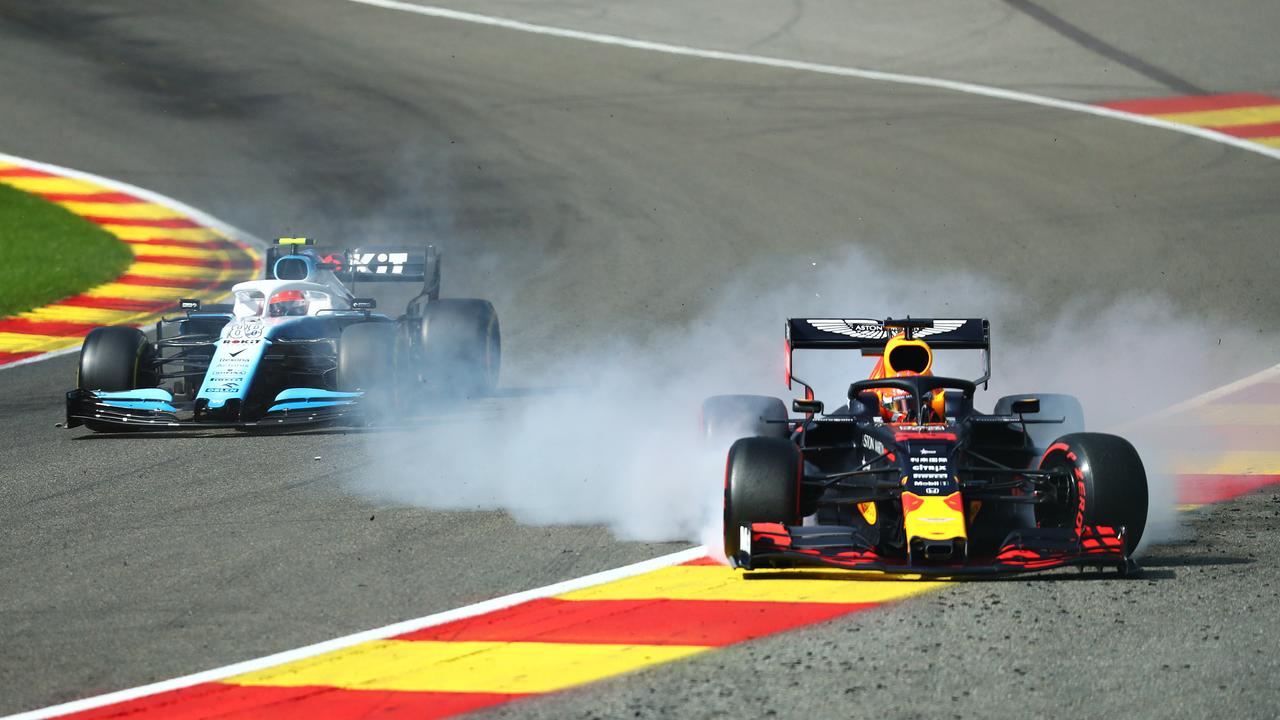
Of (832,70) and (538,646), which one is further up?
(832,70)

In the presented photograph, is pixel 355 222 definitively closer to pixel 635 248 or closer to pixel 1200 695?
pixel 635 248

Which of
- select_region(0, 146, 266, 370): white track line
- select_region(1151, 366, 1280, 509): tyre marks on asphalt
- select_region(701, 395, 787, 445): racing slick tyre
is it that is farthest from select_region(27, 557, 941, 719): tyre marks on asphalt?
select_region(0, 146, 266, 370): white track line

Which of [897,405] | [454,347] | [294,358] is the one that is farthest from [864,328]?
[294,358]

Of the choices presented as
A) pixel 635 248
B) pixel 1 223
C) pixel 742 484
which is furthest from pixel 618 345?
pixel 1 223

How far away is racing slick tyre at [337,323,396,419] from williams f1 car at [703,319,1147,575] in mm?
3767

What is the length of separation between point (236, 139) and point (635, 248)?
7183mm

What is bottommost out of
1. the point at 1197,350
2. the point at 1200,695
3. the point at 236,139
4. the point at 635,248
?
the point at 1200,695

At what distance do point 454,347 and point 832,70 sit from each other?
13.1 meters

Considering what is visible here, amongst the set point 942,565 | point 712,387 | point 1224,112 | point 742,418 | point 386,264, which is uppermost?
point 1224,112

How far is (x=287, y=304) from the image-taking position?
13031mm

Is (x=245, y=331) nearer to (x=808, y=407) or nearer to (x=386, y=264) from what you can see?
(x=386, y=264)

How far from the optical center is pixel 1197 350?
46.9ft

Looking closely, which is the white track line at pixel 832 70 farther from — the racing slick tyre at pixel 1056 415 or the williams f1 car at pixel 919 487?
the williams f1 car at pixel 919 487

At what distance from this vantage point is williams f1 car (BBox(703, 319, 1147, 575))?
7.30m
